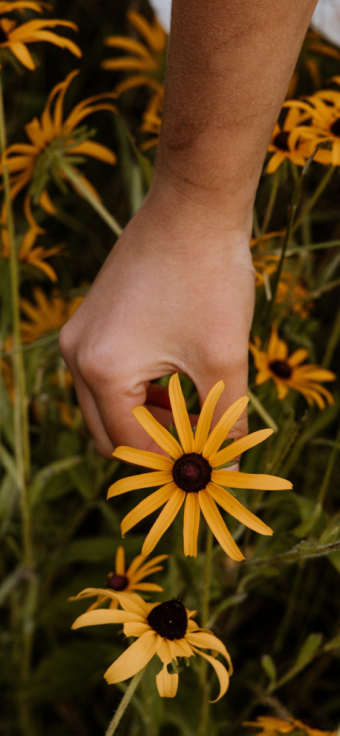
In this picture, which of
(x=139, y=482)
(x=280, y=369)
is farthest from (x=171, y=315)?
(x=280, y=369)

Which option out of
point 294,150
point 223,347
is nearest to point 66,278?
point 294,150

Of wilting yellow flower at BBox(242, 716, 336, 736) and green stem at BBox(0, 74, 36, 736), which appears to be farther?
green stem at BBox(0, 74, 36, 736)

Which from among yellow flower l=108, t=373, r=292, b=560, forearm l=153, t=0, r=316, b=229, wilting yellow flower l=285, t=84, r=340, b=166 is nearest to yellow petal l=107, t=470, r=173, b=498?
yellow flower l=108, t=373, r=292, b=560

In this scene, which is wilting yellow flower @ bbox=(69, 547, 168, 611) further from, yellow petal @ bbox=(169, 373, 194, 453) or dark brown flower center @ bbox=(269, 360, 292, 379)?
dark brown flower center @ bbox=(269, 360, 292, 379)

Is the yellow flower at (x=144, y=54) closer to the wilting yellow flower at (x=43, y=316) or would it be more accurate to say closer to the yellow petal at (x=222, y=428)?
the wilting yellow flower at (x=43, y=316)

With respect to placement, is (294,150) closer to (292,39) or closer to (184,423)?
(292,39)

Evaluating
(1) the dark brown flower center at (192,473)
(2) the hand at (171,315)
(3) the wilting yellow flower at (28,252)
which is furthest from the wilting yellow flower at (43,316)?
(1) the dark brown flower center at (192,473)

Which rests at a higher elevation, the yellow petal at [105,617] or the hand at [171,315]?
the hand at [171,315]
